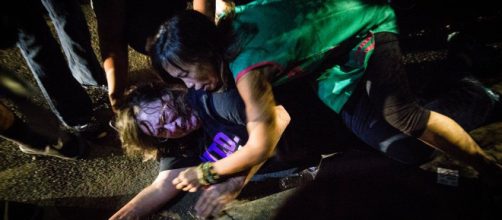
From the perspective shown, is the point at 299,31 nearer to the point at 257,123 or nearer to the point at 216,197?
the point at 257,123

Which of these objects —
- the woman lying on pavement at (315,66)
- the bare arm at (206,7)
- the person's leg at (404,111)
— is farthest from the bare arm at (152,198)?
the person's leg at (404,111)

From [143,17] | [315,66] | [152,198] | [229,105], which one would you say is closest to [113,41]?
[143,17]

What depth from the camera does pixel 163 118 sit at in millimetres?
2053

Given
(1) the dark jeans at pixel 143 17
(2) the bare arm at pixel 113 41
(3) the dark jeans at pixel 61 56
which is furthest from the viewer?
(3) the dark jeans at pixel 61 56

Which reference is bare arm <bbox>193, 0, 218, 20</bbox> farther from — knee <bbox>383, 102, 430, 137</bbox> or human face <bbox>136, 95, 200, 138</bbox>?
knee <bbox>383, 102, 430, 137</bbox>

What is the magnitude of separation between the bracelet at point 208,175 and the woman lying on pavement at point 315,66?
28mm

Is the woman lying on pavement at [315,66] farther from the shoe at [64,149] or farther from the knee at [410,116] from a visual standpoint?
the shoe at [64,149]

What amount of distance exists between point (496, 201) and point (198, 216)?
1.80m

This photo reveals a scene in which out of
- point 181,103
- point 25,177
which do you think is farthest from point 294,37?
point 25,177

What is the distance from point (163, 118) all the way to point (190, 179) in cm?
→ 45

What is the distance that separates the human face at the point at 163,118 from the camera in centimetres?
205

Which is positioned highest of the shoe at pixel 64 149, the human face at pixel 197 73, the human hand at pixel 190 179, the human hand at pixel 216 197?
the human face at pixel 197 73

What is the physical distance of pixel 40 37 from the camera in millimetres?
2279

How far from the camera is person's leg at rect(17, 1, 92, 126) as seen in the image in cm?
223
